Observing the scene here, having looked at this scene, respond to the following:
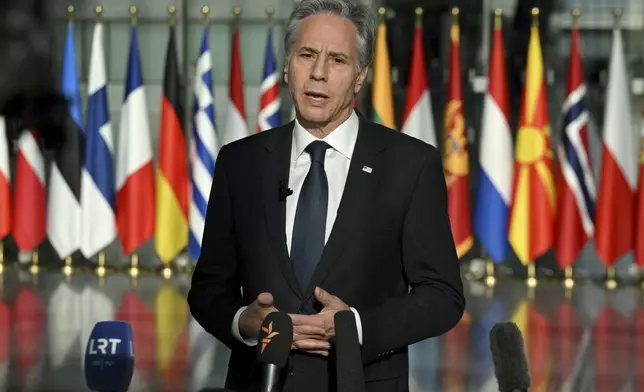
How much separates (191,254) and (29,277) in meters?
1.91

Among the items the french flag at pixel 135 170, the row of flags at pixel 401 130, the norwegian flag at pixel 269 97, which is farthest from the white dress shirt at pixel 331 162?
the french flag at pixel 135 170

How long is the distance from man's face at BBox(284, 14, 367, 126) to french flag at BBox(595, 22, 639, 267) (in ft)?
35.8

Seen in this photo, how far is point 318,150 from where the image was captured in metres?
2.45

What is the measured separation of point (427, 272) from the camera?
94.6 inches

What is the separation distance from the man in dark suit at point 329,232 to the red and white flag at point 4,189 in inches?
465

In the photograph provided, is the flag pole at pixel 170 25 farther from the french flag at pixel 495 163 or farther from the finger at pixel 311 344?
the finger at pixel 311 344

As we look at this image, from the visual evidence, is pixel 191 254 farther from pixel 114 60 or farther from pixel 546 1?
pixel 546 1

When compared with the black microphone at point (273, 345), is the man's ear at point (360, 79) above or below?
above

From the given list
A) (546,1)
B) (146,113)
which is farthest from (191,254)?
(546,1)

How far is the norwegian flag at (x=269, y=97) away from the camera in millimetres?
13414

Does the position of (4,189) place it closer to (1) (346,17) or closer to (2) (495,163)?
(2) (495,163)

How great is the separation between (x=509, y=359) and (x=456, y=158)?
453 inches

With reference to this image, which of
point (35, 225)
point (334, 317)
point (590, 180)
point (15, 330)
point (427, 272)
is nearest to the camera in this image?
point (334, 317)

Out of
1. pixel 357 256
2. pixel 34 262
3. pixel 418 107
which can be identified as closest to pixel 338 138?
pixel 357 256
